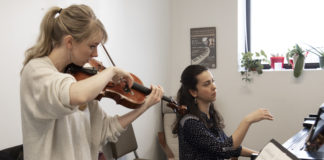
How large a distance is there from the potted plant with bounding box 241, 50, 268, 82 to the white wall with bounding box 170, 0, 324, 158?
0.24 feet

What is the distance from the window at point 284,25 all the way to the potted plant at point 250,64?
0.25 m

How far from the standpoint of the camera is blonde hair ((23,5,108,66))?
109 cm

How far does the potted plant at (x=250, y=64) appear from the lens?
11.0 ft

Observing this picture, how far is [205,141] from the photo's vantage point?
164cm

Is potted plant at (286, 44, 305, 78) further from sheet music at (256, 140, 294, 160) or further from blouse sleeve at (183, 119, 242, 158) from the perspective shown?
sheet music at (256, 140, 294, 160)

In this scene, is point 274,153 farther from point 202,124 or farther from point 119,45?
point 119,45

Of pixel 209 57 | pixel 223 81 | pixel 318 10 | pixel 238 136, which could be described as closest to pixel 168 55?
pixel 209 57

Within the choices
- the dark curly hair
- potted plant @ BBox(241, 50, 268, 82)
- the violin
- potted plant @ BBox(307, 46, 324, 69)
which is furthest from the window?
the violin

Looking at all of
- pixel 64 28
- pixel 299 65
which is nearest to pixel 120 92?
pixel 64 28

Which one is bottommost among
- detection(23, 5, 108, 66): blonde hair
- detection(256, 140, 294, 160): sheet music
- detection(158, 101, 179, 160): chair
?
detection(158, 101, 179, 160): chair

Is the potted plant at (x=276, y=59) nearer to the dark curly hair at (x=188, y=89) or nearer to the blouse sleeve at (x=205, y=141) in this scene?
the dark curly hair at (x=188, y=89)

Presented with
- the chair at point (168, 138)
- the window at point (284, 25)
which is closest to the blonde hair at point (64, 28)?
the chair at point (168, 138)

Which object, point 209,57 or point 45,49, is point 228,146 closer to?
point 45,49

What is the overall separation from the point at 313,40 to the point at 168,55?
1.72m
